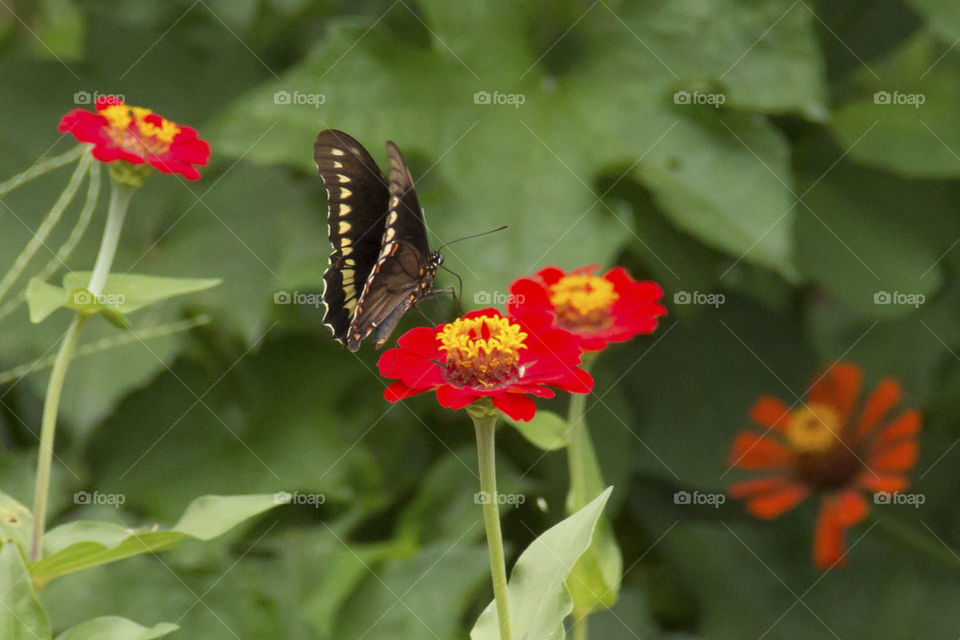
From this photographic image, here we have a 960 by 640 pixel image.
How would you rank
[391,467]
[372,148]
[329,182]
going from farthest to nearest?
[391,467] < [372,148] < [329,182]

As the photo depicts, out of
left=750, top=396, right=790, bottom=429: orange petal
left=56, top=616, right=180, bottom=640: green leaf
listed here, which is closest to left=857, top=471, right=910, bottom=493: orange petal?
left=750, top=396, right=790, bottom=429: orange petal

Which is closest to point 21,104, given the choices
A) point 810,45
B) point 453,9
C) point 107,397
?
point 107,397

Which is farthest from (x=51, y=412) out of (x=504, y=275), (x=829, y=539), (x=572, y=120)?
(x=829, y=539)

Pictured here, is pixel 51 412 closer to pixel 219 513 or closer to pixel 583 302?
pixel 219 513

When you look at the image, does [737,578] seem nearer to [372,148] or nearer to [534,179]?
[534,179]

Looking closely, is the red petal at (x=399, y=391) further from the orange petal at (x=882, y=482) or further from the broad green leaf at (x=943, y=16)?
the broad green leaf at (x=943, y=16)

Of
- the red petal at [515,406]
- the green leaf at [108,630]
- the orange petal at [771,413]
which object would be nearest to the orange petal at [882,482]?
the orange petal at [771,413]
